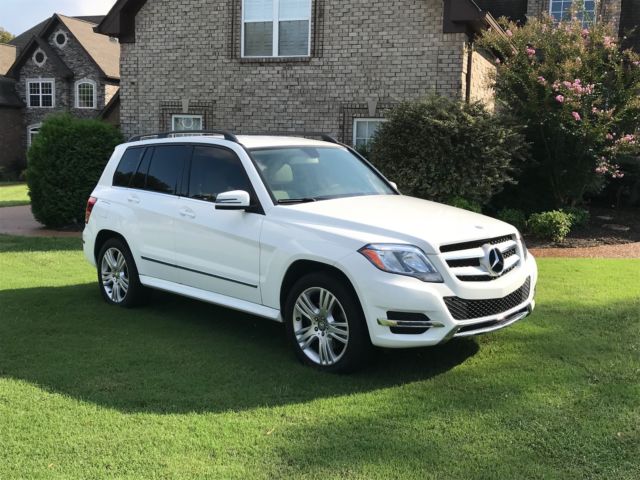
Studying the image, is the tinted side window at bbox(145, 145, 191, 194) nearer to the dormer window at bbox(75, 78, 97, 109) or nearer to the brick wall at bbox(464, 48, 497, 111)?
the brick wall at bbox(464, 48, 497, 111)

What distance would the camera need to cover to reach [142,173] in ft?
22.8

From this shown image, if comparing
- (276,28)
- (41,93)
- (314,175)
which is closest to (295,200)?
(314,175)

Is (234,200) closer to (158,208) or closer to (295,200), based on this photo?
(295,200)

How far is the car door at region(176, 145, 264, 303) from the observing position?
5.46 m

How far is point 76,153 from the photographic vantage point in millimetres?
13391

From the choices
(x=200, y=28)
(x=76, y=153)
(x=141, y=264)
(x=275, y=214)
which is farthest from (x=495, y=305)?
(x=200, y=28)

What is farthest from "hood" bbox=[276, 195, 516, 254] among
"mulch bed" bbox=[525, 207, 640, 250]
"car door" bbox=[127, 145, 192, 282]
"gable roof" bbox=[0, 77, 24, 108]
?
"gable roof" bbox=[0, 77, 24, 108]

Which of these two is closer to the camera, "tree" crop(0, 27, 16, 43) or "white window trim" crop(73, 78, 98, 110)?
"white window trim" crop(73, 78, 98, 110)

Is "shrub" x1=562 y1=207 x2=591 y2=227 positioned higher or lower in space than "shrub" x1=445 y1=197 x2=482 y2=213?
lower

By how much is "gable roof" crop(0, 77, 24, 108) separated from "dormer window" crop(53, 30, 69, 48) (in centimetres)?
375

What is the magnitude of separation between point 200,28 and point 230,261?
37.1 ft

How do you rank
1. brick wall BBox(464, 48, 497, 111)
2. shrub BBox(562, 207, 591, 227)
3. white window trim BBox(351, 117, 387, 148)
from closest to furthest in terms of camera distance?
shrub BBox(562, 207, 591, 227) < brick wall BBox(464, 48, 497, 111) < white window trim BBox(351, 117, 387, 148)

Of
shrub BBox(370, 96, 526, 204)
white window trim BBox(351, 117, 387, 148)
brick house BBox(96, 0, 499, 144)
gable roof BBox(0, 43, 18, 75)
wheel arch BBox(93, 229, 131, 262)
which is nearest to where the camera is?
wheel arch BBox(93, 229, 131, 262)

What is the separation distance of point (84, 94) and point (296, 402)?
1429 inches
